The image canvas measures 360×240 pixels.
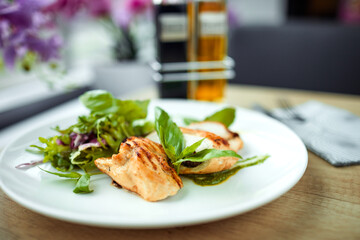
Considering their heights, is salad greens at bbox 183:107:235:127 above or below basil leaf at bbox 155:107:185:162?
below

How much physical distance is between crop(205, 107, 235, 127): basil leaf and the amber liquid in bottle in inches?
18.0

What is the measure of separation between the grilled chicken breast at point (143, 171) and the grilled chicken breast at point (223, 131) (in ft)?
0.62

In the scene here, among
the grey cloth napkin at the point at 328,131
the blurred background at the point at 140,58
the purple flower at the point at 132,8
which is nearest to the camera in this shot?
the grey cloth napkin at the point at 328,131

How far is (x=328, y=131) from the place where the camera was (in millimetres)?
997

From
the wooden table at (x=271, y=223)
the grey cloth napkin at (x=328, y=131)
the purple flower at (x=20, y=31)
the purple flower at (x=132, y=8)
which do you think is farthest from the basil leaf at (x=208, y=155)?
the purple flower at (x=132, y=8)

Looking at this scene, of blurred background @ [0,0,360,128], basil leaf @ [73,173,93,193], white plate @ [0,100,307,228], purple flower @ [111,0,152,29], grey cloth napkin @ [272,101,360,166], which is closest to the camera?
white plate @ [0,100,307,228]

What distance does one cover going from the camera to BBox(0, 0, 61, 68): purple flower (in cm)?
91

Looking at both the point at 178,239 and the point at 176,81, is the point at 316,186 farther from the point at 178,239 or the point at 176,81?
the point at 176,81

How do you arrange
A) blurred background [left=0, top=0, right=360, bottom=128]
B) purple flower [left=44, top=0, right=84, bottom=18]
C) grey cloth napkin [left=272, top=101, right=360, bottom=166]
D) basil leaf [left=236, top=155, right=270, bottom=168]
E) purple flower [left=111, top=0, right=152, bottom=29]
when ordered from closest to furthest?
basil leaf [left=236, top=155, right=270, bottom=168], grey cloth napkin [left=272, top=101, right=360, bottom=166], purple flower [left=44, top=0, right=84, bottom=18], purple flower [left=111, top=0, right=152, bottom=29], blurred background [left=0, top=0, right=360, bottom=128]

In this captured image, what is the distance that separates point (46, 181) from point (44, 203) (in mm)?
99

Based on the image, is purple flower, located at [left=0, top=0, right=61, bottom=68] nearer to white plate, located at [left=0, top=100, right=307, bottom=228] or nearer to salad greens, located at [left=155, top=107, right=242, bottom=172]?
white plate, located at [left=0, top=100, right=307, bottom=228]

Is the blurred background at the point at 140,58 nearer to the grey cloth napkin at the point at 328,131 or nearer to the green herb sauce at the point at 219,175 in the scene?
the grey cloth napkin at the point at 328,131

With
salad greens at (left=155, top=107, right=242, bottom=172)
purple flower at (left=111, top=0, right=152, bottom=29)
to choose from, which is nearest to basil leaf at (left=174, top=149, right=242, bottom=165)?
salad greens at (left=155, top=107, right=242, bottom=172)

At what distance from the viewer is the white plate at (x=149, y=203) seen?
0.49 m
